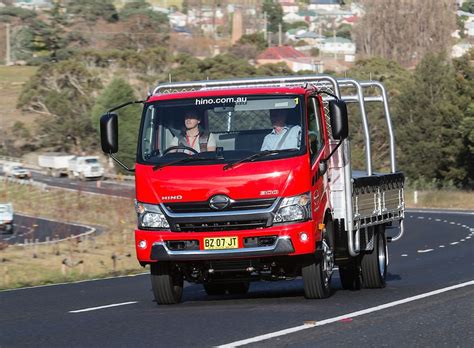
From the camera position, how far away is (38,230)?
59281 mm

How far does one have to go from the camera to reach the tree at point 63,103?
112812 mm

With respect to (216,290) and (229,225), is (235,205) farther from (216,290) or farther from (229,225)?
(216,290)

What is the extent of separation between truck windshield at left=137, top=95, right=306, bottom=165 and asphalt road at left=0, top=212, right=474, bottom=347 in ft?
5.33

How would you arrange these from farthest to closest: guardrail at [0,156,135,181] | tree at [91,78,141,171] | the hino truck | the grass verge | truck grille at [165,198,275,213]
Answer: the hino truck
guardrail at [0,156,135,181]
tree at [91,78,141,171]
the grass verge
truck grille at [165,198,275,213]

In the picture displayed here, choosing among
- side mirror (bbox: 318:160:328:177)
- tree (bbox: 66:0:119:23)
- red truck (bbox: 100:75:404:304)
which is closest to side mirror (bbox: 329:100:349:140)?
red truck (bbox: 100:75:404:304)

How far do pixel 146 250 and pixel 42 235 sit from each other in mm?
43141

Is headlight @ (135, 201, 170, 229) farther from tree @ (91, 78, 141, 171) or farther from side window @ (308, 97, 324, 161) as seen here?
tree @ (91, 78, 141, 171)

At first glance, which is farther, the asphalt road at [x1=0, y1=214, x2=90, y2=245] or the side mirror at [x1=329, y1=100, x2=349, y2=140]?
the asphalt road at [x1=0, y1=214, x2=90, y2=245]

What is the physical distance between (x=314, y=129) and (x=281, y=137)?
0.56 metres

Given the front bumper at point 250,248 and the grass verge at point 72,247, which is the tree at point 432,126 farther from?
the front bumper at point 250,248

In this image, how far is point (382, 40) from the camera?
170 m

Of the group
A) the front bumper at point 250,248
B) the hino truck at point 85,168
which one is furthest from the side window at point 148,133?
the hino truck at point 85,168

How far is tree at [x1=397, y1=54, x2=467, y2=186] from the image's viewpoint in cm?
9481

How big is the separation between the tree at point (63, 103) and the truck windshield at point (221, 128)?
98.4m
